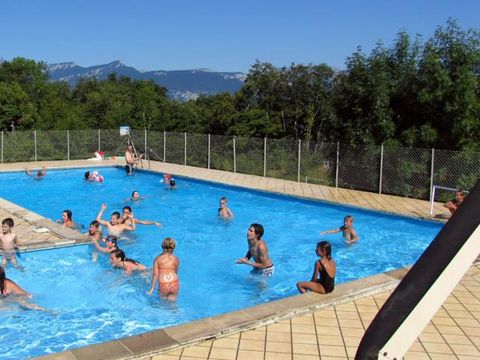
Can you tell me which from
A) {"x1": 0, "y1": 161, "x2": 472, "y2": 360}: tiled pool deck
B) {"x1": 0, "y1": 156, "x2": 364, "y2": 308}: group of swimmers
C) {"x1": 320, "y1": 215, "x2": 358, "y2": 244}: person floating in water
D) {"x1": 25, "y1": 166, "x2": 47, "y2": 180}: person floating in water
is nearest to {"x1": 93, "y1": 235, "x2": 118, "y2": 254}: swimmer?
{"x1": 0, "y1": 156, "x2": 364, "y2": 308}: group of swimmers

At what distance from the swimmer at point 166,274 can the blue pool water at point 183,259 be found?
0.68 feet

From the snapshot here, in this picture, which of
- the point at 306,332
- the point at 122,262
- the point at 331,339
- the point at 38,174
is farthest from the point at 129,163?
the point at 331,339

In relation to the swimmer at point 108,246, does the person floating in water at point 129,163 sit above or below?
above

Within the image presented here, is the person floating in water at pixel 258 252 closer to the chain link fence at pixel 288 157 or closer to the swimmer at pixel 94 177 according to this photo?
the chain link fence at pixel 288 157

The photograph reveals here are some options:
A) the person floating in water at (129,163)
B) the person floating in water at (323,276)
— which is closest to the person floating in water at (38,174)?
the person floating in water at (129,163)

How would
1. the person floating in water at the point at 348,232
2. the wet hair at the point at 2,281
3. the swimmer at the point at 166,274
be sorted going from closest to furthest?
the wet hair at the point at 2,281, the swimmer at the point at 166,274, the person floating in water at the point at 348,232

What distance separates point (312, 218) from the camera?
14555 mm

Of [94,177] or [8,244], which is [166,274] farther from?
[94,177]

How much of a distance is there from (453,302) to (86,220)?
11.2 metres

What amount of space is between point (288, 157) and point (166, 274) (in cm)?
1241

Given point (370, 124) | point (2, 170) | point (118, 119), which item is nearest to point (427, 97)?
point (370, 124)

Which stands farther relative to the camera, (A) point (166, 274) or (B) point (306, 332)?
(A) point (166, 274)

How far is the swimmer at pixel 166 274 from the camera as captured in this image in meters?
7.72

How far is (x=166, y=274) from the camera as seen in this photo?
25.3ft
